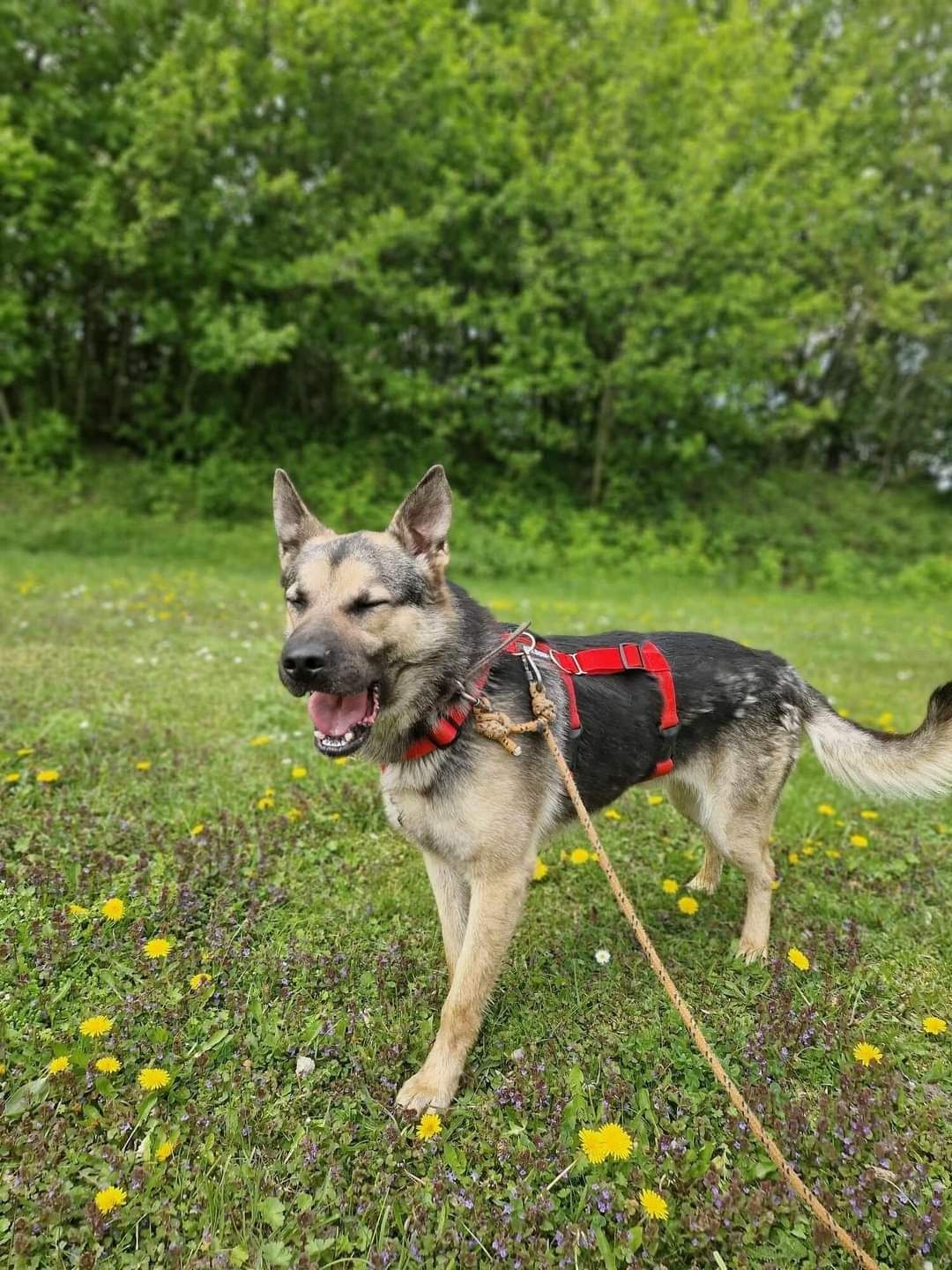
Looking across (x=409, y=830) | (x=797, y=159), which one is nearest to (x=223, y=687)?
(x=409, y=830)

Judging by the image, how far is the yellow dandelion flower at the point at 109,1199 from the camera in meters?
2.20

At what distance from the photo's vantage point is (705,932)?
3.79m

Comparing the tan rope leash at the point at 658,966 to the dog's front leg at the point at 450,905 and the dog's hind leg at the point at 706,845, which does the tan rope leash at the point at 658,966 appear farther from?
the dog's hind leg at the point at 706,845

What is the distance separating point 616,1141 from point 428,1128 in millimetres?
670

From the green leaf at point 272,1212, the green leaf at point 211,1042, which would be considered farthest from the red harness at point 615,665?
the green leaf at point 272,1212

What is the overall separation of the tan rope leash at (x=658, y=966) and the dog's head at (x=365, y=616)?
413mm

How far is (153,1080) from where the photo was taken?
2.60m

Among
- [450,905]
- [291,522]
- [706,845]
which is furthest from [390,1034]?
[291,522]

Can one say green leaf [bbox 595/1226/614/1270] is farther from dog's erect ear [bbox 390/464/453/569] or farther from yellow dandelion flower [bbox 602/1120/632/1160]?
dog's erect ear [bbox 390/464/453/569]

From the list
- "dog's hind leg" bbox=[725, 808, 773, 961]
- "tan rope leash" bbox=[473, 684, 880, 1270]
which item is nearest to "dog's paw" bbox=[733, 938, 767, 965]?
"dog's hind leg" bbox=[725, 808, 773, 961]

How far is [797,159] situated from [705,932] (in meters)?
23.0

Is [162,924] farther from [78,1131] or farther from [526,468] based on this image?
[526,468]

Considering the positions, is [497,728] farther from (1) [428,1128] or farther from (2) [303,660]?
(1) [428,1128]

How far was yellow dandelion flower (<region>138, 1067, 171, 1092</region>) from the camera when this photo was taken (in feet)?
8.50
